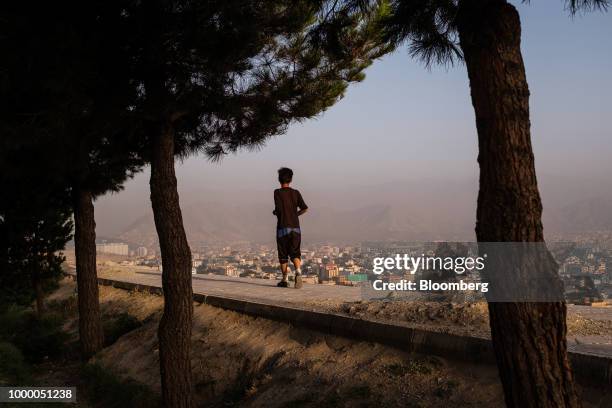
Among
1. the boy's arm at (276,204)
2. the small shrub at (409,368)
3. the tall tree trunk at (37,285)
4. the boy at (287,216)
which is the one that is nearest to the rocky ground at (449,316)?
the small shrub at (409,368)

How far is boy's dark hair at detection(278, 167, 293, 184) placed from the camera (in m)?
11.2

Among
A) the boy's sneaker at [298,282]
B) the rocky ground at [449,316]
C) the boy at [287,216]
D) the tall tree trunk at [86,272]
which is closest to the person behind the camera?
the rocky ground at [449,316]

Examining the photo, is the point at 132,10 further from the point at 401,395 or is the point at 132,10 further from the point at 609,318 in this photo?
the point at 609,318

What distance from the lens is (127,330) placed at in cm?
1214

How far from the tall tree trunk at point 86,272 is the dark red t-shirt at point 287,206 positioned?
11.1ft

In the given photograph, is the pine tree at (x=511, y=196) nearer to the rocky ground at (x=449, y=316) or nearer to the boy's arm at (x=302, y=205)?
the rocky ground at (x=449, y=316)

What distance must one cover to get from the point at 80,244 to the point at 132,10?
5745 mm

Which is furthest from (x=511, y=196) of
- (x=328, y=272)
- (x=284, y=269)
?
(x=328, y=272)

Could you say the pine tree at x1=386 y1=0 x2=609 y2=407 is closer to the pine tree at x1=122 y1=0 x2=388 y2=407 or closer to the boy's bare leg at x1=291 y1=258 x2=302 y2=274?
the pine tree at x1=122 y1=0 x2=388 y2=407

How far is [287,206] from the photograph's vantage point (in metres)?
11.0

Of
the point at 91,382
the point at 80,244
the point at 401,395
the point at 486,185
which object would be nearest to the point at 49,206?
the point at 80,244

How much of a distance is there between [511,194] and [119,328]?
9.92m

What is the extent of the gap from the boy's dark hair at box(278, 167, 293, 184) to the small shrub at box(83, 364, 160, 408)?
4.21m

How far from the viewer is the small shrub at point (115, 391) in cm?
846
